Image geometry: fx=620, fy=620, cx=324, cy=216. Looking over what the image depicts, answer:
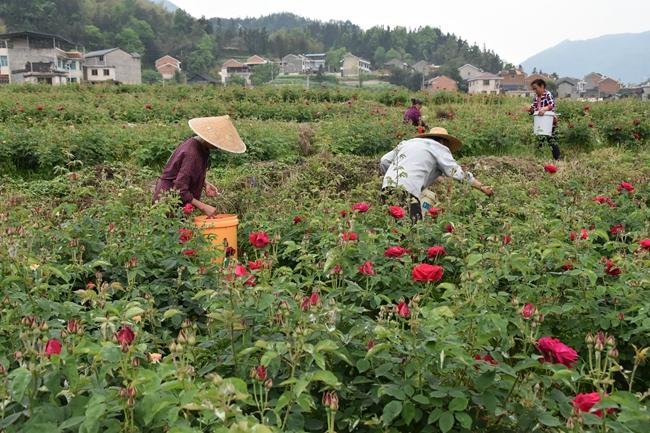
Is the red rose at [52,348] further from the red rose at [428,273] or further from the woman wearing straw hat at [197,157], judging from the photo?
the woman wearing straw hat at [197,157]

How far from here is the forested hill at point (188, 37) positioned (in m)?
79.9

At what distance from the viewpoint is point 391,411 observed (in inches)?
66.9

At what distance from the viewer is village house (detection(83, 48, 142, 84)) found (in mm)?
65250

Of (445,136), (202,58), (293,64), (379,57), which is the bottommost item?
(445,136)

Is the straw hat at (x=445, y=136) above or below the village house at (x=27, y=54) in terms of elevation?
below

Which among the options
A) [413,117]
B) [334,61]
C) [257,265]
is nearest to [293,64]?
[334,61]

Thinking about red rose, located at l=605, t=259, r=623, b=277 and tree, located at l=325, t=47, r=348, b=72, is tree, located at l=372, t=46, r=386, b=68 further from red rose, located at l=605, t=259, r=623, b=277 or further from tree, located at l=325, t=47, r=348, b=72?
red rose, located at l=605, t=259, r=623, b=277

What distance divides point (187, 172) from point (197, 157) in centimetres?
15

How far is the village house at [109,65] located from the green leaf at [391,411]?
66339mm

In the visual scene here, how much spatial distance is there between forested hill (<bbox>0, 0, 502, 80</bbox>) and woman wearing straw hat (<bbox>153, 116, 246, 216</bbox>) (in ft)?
266

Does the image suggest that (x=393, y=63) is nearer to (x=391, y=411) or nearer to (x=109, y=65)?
(x=109, y=65)

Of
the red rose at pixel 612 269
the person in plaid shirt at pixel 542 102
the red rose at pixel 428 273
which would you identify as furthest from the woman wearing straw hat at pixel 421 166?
the person in plaid shirt at pixel 542 102

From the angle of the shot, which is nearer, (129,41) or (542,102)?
(542,102)

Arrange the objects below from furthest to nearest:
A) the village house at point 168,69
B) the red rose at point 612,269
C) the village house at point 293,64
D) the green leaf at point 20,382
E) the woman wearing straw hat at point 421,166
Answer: the village house at point 293,64
the village house at point 168,69
the woman wearing straw hat at point 421,166
the red rose at point 612,269
the green leaf at point 20,382
